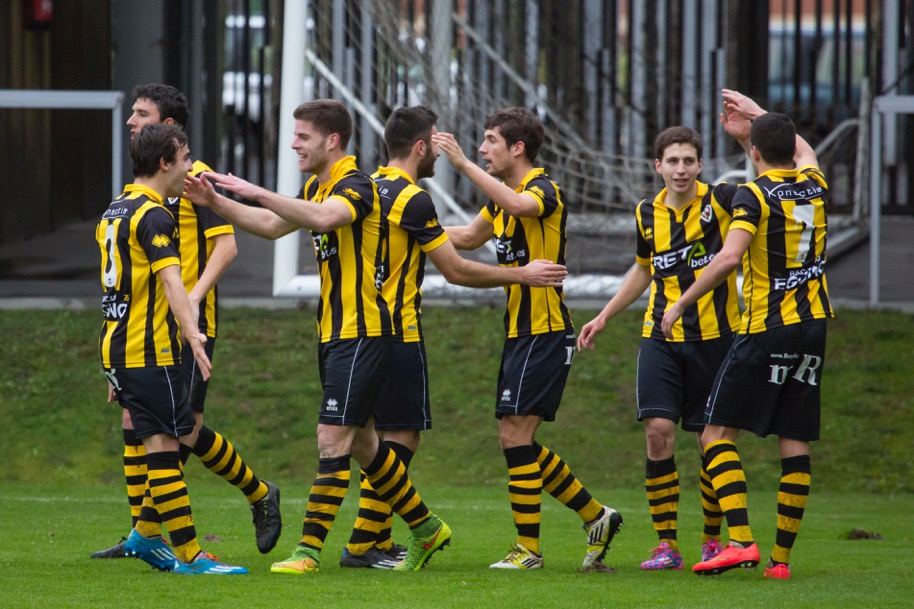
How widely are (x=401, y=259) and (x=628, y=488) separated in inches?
175

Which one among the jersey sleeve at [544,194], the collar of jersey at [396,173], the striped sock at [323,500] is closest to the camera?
the striped sock at [323,500]

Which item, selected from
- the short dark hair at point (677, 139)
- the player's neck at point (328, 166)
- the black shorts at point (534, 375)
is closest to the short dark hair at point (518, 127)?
the short dark hair at point (677, 139)

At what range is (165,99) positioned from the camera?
6.64 meters

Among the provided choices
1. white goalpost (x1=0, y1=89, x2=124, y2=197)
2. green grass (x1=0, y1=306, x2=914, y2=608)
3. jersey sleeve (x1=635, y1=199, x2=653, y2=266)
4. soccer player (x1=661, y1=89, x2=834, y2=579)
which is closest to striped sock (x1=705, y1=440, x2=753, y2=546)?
soccer player (x1=661, y1=89, x2=834, y2=579)

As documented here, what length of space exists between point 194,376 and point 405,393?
3.45ft

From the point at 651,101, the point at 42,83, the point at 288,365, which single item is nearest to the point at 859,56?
the point at 651,101

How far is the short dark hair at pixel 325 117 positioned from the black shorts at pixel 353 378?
0.90 metres

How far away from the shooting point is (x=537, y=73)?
18.8 m

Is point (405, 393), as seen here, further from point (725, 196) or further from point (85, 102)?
point (85, 102)

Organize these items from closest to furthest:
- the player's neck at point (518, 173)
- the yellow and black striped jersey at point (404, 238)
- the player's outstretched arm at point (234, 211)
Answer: the player's outstretched arm at point (234, 211) < the yellow and black striped jersey at point (404, 238) < the player's neck at point (518, 173)

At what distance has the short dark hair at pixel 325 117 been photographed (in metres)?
6.22

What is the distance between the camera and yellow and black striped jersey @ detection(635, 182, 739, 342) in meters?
6.59

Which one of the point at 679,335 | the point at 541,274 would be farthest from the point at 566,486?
the point at 541,274

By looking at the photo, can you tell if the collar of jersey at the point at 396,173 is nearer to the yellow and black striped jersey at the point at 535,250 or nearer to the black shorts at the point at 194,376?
the yellow and black striped jersey at the point at 535,250
